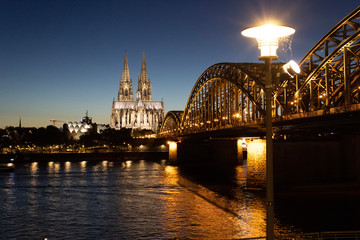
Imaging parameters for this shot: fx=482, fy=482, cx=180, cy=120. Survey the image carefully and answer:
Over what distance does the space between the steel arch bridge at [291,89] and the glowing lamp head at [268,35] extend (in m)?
0.83

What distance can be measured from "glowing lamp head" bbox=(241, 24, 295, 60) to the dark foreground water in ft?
70.7

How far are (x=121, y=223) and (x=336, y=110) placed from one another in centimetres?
1905

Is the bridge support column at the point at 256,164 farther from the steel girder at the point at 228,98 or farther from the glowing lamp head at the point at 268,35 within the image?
the glowing lamp head at the point at 268,35

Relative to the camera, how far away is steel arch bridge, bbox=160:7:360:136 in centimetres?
3953

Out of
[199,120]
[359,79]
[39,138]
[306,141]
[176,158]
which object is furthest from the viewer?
[39,138]

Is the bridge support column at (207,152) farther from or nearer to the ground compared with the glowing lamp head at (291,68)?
nearer to the ground

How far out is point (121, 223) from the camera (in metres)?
38.1

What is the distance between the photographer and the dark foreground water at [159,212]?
112 feet

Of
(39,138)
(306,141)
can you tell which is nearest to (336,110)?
(306,141)

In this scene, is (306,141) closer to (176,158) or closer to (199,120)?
(199,120)

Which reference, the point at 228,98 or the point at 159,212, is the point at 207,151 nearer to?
the point at 228,98

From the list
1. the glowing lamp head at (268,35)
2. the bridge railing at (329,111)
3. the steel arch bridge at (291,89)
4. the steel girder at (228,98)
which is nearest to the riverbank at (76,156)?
the steel arch bridge at (291,89)

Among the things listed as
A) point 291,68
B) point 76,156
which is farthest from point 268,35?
point 76,156

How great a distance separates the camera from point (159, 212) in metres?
42.7
